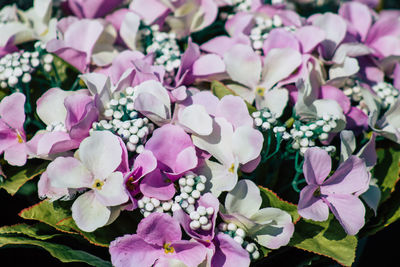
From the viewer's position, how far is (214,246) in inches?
26.3

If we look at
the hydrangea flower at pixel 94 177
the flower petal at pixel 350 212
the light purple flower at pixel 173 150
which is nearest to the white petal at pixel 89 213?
the hydrangea flower at pixel 94 177

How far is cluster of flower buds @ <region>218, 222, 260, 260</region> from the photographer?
26.9 inches

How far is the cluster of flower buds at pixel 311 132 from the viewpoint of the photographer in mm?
741

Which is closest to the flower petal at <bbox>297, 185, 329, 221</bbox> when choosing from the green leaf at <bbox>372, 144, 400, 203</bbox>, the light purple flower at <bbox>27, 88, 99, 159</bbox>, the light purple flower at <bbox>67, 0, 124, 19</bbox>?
the green leaf at <bbox>372, 144, 400, 203</bbox>

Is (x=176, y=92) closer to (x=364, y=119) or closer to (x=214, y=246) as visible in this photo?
(x=214, y=246)

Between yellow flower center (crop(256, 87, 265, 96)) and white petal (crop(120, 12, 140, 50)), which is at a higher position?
white petal (crop(120, 12, 140, 50))

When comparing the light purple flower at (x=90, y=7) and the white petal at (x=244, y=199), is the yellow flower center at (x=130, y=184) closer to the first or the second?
the white petal at (x=244, y=199)

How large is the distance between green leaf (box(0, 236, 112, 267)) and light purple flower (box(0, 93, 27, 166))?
0.39 ft

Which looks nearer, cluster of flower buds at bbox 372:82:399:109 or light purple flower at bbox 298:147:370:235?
light purple flower at bbox 298:147:370:235

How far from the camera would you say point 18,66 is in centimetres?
86

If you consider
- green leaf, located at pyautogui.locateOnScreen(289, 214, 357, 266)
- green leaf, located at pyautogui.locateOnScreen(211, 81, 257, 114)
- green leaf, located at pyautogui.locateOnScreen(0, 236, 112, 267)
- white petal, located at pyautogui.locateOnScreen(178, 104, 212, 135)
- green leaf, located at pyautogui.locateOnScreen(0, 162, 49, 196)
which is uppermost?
white petal, located at pyautogui.locateOnScreen(178, 104, 212, 135)

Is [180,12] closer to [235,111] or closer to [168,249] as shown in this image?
[235,111]

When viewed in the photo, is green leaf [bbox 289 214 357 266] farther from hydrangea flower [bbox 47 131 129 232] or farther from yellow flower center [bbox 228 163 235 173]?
hydrangea flower [bbox 47 131 129 232]

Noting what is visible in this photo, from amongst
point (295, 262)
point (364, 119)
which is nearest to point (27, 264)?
point (295, 262)
